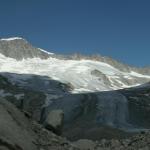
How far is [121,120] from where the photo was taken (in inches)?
7210

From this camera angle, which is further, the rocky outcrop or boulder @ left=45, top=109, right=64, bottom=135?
boulder @ left=45, top=109, right=64, bottom=135

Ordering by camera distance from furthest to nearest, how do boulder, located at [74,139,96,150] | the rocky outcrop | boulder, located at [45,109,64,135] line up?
1. boulder, located at [45,109,64,135]
2. boulder, located at [74,139,96,150]
3. the rocky outcrop

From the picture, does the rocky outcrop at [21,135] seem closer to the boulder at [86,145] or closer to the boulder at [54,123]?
the boulder at [86,145]

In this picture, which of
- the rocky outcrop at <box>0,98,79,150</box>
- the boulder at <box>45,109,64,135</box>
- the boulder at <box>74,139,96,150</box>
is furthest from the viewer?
the boulder at <box>45,109,64,135</box>

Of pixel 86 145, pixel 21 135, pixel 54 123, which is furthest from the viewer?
pixel 54 123

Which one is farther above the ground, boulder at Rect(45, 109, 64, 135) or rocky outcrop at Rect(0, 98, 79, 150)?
boulder at Rect(45, 109, 64, 135)

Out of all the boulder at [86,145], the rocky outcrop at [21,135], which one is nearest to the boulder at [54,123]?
the boulder at [86,145]

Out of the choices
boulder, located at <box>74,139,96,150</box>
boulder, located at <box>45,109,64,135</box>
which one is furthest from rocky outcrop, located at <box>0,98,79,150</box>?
boulder, located at <box>45,109,64,135</box>

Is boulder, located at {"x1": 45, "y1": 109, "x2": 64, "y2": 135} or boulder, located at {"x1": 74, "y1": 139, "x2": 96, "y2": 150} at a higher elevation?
boulder, located at {"x1": 45, "y1": 109, "x2": 64, "y2": 135}

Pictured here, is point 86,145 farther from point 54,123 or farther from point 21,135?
point 21,135

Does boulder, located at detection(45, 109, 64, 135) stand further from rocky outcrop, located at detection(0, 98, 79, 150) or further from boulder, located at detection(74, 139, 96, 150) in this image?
rocky outcrop, located at detection(0, 98, 79, 150)

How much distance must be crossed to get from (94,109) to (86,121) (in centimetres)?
2021

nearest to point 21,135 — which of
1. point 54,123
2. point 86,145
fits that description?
point 86,145

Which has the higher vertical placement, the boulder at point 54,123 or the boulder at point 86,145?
the boulder at point 54,123
